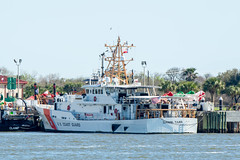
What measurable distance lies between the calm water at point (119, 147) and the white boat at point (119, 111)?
1474mm

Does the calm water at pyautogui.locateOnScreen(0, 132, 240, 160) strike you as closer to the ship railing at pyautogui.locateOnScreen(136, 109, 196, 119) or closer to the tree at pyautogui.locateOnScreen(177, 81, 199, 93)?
the ship railing at pyautogui.locateOnScreen(136, 109, 196, 119)

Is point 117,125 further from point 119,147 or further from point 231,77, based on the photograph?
point 231,77

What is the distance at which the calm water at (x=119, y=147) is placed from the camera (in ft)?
163

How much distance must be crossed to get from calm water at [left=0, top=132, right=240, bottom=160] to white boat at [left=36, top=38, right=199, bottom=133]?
147 cm

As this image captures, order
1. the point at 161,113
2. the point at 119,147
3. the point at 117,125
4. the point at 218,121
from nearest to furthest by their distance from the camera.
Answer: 1. the point at 119,147
2. the point at 161,113
3. the point at 117,125
4. the point at 218,121

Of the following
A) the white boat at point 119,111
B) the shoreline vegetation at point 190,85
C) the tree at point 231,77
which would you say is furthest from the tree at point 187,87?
the white boat at point 119,111

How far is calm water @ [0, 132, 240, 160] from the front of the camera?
49.6 metres

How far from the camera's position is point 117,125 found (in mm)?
67625

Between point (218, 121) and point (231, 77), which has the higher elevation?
point (231, 77)

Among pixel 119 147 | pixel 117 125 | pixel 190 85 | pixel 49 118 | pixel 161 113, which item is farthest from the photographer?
pixel 190 85

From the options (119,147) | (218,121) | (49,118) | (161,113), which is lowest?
(119,147)

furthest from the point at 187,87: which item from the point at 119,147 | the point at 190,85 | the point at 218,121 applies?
the point at 119,147

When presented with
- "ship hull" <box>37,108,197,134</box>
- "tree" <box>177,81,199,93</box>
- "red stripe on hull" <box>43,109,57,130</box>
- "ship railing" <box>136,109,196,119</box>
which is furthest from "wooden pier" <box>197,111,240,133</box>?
"tree" <box>177,81,199,93</box>

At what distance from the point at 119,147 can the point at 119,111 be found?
1402 cm
